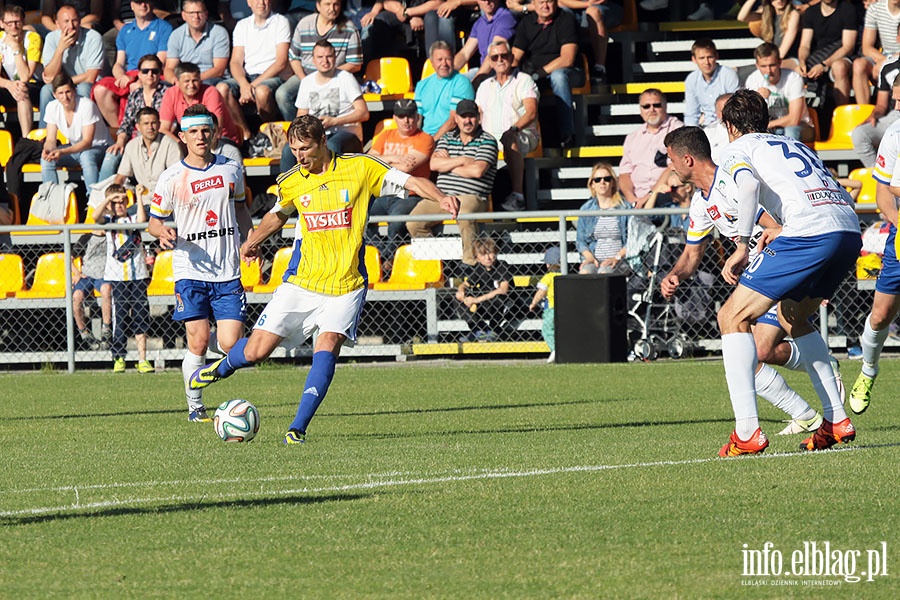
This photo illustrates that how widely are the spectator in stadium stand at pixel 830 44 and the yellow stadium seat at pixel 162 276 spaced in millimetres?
7981

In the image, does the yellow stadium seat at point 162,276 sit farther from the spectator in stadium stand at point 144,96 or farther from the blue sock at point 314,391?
the blue sock at point 314,391

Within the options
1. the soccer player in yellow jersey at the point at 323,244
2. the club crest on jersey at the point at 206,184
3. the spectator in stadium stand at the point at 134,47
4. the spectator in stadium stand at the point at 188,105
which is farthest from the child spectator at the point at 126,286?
the soccer player in yellow jersey at the point at 323,244

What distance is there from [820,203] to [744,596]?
3668mm

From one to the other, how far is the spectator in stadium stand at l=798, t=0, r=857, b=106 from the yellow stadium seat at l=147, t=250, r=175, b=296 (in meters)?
7.98

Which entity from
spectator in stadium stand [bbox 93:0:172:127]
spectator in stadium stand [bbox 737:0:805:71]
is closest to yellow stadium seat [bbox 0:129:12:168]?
spectator in stadium stand [bbox 93:0:172:127]

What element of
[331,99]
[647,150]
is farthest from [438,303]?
[331,99]

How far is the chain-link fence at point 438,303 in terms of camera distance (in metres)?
16.0

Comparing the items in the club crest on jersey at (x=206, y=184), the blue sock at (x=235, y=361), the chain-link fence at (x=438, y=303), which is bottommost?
the chain-link fence at (x=438, y=303)

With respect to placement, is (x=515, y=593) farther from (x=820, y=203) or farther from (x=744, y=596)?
(x=820, y=203)

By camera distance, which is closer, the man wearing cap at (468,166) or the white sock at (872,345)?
the white sock at (872,345)

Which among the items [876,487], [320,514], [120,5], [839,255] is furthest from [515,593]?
[120,5]

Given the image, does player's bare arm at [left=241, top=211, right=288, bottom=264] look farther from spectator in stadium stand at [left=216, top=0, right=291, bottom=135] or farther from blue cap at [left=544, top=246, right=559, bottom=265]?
spectator in stadium stand at [left=216, top=0, right=291, bottom=135]

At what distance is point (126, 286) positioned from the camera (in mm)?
17078

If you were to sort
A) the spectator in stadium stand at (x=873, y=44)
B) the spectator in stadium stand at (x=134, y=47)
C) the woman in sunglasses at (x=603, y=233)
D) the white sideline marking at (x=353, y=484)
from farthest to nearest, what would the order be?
the spectator in stadium stand at (x=134, y=47), the spectator in stadium stand at (x=873, y=44), the woman in sunglasses at (x=603, y=233), the white sideline marking at (x=353, y=484)
